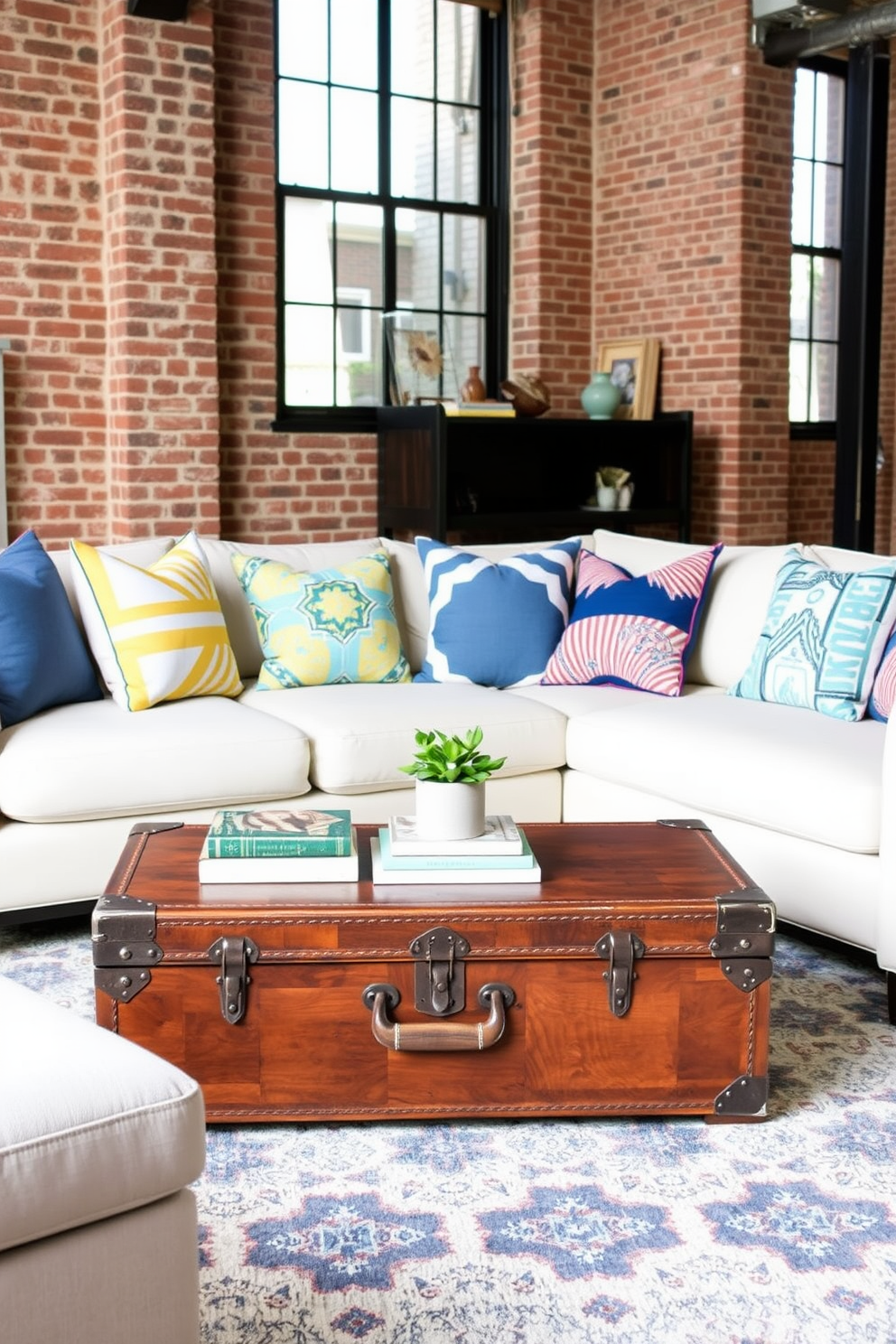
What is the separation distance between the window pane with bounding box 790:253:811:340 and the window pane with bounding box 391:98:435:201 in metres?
1.98

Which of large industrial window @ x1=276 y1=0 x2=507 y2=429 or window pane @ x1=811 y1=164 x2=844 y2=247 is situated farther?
window pane @ x1=811 y1=164 x2=844 y2=247

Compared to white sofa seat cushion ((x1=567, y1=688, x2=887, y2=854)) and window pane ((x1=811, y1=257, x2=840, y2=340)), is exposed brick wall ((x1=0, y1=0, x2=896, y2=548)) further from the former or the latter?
white sofa seat cushion ((x1=567, y1=688, x2=887, y2=854))

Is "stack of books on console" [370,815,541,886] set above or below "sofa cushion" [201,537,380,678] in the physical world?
below

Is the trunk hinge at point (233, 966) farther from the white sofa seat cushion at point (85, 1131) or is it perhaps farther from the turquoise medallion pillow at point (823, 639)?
the turquoise medallion pillow at point (823, 639)

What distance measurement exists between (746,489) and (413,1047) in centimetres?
445

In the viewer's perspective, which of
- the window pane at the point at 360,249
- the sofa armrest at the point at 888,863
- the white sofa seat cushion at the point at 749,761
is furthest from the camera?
the window pane at the point at 360,249

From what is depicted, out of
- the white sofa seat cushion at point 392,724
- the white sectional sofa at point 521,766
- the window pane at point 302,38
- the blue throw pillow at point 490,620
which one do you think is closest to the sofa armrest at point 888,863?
the white sectional sofa at point 521,766

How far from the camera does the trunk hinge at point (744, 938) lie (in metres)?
2.44

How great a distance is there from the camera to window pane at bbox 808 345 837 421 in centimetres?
739

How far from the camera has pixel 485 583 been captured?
4184 millimetres

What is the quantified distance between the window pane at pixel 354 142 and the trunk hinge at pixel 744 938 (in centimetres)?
463

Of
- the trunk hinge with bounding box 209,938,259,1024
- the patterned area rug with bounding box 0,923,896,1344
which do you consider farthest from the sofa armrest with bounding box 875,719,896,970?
the trunk hinge with bounding box 209,938,259,1024

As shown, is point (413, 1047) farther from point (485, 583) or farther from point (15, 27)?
point (15, 27)

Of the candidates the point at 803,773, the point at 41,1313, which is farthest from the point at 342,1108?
the point at 803,773
